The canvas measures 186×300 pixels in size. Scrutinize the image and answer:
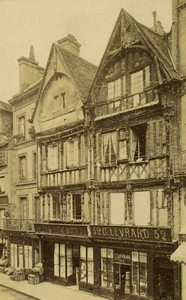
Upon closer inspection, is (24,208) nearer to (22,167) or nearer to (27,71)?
(22,167)

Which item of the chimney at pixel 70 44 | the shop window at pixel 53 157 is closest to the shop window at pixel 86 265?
the shop window at pixel 53 157

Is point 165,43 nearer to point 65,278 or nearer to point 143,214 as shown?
point 143,214

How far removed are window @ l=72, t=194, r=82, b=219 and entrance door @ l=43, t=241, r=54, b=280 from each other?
9.98ft

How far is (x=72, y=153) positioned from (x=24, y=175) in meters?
6.47

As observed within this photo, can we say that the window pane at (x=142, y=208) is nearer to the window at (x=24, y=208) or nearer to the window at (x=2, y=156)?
the window at (x=24, y=208)

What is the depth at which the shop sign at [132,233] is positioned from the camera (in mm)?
14805

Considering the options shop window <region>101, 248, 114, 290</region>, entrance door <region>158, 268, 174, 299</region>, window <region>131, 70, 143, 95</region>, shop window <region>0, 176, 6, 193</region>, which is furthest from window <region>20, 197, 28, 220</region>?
window <region>131, 70, 143, 95</region>

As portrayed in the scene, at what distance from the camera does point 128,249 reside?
1666cm

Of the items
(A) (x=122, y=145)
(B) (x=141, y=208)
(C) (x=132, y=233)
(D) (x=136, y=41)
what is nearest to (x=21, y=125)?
(A) (x=122, y=145)

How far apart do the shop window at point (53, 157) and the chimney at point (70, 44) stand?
23.1 ft

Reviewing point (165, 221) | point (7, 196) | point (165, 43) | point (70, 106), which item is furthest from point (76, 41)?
point (165, 221)

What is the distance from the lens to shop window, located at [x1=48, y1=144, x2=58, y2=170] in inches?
835

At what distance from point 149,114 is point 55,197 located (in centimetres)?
849

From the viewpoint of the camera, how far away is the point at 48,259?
21641mm
